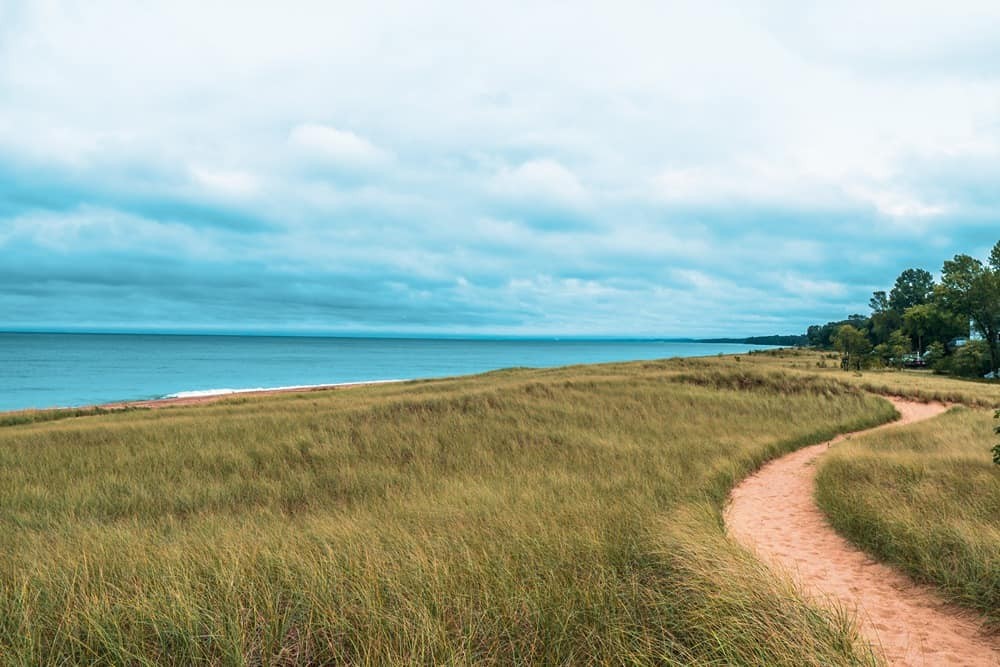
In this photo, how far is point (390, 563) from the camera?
19.2 ft

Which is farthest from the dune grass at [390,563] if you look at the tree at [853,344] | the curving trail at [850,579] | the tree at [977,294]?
the tree at [977,294]

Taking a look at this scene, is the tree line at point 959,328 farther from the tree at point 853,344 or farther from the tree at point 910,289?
the tree at point 910,289

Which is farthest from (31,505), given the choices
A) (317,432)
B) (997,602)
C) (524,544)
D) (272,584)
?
(997,602)

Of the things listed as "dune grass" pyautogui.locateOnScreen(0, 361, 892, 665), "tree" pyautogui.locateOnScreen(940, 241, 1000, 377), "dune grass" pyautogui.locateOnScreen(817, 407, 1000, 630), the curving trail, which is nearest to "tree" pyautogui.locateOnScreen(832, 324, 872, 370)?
"tree" pyautogui.locateOnScreen(940, 241, 1000, 377)

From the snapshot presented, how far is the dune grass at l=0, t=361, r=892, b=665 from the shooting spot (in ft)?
13.8

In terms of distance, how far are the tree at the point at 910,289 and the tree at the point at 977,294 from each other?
5156 cm

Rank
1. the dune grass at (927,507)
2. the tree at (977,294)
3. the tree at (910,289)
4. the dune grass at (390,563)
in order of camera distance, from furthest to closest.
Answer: the tree at (910,289) → the tree at (977,294) → the dune grass at (927,507) → the dune grass at (390,563)

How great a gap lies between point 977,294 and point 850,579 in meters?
78.6

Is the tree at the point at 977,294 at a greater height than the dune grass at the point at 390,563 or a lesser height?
greater

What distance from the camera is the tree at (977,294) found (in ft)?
209

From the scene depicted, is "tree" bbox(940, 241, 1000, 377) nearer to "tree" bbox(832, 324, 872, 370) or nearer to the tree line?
the tree line

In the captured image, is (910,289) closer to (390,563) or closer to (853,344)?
(853,344)

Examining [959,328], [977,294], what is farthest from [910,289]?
[977,294]

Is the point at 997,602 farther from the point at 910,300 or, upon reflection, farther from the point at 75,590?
the point at 910,300
